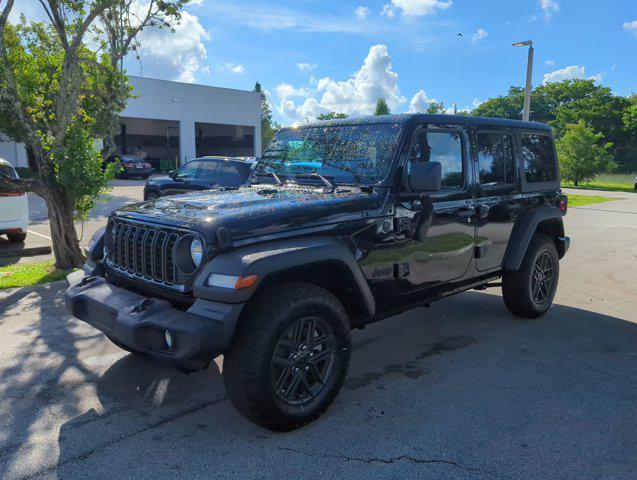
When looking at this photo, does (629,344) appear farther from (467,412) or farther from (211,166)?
(211,166)

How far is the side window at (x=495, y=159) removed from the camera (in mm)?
4617

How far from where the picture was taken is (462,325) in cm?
532

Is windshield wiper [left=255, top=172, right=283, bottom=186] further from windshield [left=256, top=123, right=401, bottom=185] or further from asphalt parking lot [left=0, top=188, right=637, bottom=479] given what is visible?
asphalt parking lot [left=0, top=188, right=637, bottom=479]

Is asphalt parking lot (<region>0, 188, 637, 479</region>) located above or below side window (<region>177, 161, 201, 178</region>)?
below

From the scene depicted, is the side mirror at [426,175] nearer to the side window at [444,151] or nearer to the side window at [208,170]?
the side window at [444,151]

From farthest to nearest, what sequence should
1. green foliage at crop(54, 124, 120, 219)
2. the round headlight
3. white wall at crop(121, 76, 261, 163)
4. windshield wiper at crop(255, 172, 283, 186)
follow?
white wall at crop(121, 76, 261, 163) → green foliage at crop(54, 124, 120, 219) → windshield wiper at crop(255, 172, 283, 186) → the round headlight

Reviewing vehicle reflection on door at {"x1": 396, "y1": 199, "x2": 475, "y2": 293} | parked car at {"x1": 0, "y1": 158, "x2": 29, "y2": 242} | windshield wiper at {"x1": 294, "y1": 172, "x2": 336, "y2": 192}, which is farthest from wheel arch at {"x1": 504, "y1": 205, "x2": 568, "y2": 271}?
parked car at {"x1": 0, "y1": 158, "x2": 29, "y2": 242}

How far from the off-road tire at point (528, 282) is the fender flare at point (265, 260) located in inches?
99.7

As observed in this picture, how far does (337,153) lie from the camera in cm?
415

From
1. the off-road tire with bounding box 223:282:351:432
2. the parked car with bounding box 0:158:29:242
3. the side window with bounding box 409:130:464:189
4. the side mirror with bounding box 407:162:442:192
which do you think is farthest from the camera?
the parked car with bounding box 0:158:29:242

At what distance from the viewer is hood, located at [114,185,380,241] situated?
3.05 meters

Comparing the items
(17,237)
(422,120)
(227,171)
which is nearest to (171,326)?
(422,120)

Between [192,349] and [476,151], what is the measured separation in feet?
9.83

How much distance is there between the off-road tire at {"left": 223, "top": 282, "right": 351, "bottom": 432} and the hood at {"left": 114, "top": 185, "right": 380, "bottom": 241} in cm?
39
